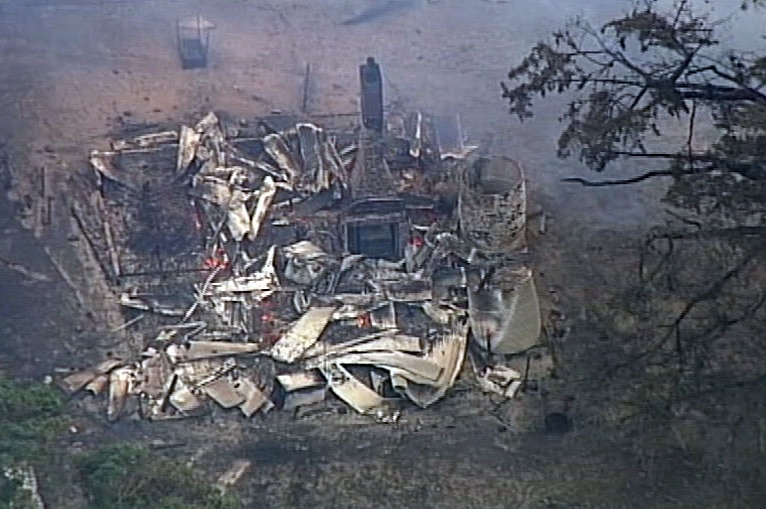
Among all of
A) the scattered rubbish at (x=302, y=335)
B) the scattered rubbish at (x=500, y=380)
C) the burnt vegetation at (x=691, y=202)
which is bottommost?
the scattered rubbish at (x=500, y=380)

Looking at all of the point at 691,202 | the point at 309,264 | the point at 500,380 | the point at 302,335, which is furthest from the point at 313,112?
the point at 691,202

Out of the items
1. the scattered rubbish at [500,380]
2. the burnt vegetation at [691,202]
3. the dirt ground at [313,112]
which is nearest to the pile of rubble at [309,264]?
the scattered rubbish at [500,380]

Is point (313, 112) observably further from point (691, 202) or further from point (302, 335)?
point (691, 202)

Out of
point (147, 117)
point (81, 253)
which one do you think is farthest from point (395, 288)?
point (147, 117)

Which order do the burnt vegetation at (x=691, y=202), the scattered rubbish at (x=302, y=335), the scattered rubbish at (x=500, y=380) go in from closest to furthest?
the burnt vegetation at (x=691, y=202) < the scattered rubbish at (x=500, y=380) < the scattered rubbish at (x=302, y=335)

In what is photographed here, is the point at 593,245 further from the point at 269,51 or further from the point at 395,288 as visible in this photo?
the point at 269,51

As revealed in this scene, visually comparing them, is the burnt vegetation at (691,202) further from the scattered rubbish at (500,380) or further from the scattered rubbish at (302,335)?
the scattered rubbish at (302,335)
